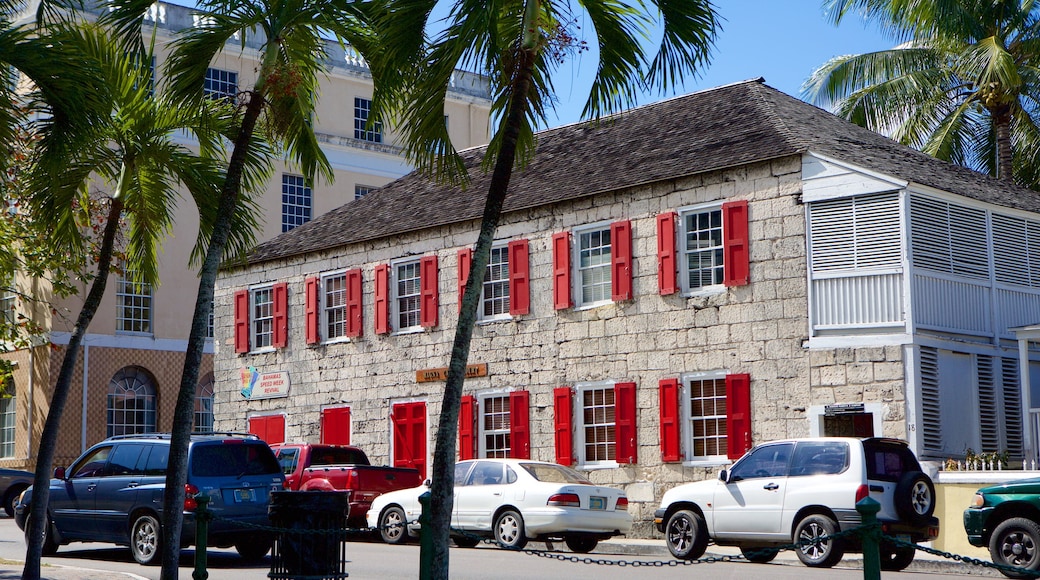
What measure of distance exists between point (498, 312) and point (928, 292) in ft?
28.6

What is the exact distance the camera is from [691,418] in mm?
22266

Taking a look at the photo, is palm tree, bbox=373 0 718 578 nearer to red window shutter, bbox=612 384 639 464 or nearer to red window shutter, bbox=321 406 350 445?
red window shutter, bbox=612 384 639 464

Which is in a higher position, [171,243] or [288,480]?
[171,243]

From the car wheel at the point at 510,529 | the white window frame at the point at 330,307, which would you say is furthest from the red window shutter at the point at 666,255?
the white window frame at the point at 330,307

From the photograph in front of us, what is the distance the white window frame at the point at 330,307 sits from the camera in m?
28.6

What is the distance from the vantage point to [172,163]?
13180mm

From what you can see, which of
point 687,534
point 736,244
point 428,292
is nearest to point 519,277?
point 428,292

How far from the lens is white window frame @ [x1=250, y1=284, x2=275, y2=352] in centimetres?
3016

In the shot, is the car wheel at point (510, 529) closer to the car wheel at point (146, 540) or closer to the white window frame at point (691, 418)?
the white window frame at point (691, 418)

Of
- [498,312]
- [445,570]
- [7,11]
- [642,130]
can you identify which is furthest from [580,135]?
[445,570]

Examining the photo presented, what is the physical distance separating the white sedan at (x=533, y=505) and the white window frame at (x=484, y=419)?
17.3ft

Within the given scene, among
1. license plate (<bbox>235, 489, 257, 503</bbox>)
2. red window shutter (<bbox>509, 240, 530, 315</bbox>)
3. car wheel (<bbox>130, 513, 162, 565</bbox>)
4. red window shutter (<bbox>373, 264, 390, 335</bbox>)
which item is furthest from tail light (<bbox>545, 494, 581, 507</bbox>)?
red window shutter (<bbox>373, 264, 390, 335</bbox>)

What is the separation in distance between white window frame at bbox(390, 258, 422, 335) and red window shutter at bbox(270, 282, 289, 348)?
3.44 m

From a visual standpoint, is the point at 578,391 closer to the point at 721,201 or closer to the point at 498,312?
the point at 498,312
